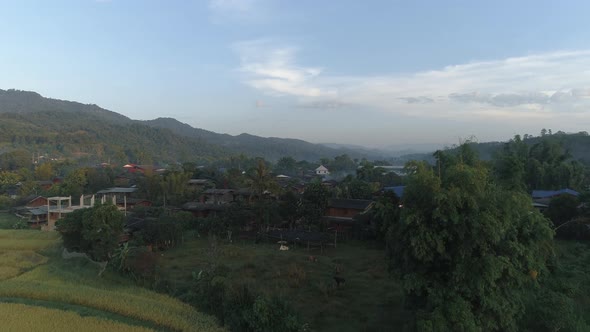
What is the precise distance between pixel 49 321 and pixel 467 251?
1465cm

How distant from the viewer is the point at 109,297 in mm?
16234

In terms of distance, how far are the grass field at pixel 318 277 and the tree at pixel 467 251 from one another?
2.98 meters

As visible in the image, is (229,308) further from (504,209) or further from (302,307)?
(504,209)

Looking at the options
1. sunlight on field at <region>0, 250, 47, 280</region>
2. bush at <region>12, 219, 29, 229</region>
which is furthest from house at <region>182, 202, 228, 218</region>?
sunlight on field at <region>0, 250, 47, 280</region>

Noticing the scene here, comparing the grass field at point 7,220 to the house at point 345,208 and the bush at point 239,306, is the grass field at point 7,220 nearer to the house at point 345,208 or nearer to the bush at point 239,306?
the bush at point 239,306

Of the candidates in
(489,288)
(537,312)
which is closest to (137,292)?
(489,288)

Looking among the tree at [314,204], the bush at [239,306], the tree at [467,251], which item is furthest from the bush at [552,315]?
the tree at [314,204]

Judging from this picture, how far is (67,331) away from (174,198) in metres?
28.6

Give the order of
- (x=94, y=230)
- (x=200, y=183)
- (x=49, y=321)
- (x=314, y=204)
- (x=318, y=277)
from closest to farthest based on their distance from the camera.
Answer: (x=49, y=321)
(x=318, y=277)
(x=94, y=230)
(x=314, y=204)
(x=200, y=183)

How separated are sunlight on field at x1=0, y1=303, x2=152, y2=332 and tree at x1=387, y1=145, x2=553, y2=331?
977 centimetres

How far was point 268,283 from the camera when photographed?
18.4 meters

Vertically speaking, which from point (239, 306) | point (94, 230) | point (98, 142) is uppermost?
point (98, 142)

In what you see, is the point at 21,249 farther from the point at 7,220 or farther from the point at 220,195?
the point at 220,195

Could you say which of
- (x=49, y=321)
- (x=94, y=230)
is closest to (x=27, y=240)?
(x=94, y=230)
